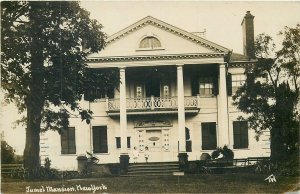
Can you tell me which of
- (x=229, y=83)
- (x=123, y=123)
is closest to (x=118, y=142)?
(x=123, y=123)

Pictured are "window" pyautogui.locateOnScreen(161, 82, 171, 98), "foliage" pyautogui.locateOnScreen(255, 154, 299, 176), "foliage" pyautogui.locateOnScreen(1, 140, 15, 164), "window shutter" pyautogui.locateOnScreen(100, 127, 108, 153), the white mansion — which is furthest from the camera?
"window" pyautogui.locateOnScreen(161, 82, 171, 98)

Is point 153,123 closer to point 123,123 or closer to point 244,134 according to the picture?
point 123,123

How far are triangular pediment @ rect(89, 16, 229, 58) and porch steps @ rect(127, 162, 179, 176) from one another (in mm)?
4831

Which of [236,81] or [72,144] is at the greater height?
[236,81]

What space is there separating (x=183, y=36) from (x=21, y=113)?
8494 mm

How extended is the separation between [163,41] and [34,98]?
7561 millimetres

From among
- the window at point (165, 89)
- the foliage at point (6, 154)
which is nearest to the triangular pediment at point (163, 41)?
the window at point (165, 89)

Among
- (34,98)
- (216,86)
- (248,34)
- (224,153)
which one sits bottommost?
(224,153)

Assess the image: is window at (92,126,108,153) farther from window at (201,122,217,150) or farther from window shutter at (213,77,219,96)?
window shutter at (213,77,219,96)

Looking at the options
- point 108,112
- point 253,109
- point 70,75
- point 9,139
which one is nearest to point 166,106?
point 108,112

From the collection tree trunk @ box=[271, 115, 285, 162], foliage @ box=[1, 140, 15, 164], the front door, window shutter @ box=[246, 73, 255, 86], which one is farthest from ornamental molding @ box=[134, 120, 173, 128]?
foliage @ box=[1, 140, 15, 164]

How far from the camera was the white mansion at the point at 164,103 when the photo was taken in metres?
20.0

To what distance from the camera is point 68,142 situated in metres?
20.2

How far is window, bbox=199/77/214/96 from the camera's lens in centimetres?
2253
